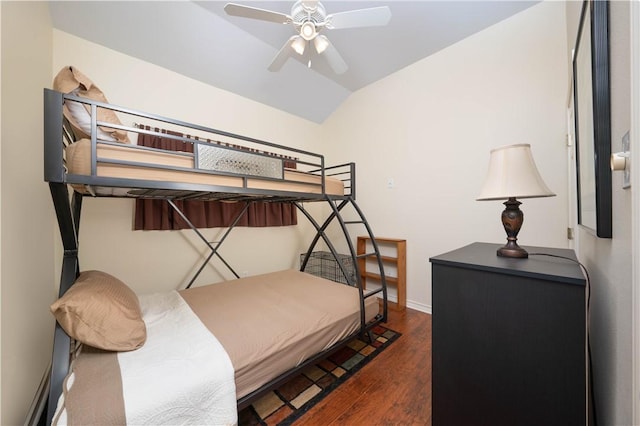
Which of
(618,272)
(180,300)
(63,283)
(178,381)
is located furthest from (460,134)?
(63,283)

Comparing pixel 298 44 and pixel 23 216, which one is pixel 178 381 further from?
pixel 298 44

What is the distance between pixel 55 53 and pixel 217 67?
1.30 m

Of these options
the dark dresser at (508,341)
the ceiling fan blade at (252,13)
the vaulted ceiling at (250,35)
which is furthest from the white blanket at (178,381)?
the vaulted ceiling at (250,35)

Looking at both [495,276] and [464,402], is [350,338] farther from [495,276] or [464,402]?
[495,276]

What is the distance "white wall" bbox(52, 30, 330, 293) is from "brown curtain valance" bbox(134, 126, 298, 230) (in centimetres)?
11

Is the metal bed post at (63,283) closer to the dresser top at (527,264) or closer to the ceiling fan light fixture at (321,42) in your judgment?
the dresser top at (527,264)

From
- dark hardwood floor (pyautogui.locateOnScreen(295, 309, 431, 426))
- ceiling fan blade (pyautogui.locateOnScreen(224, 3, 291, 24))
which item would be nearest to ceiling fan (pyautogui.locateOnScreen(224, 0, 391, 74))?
ceiling fan blade (pyautogui.locateOnScreen(224, 3, 291, 24))

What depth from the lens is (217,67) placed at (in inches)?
103

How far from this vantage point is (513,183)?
100 cm

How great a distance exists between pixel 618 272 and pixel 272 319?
1584 mm

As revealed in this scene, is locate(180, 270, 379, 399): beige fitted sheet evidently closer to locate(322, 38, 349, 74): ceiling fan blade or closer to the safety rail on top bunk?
the safety rail on top bunk

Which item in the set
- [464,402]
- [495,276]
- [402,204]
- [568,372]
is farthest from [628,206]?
[402,204]

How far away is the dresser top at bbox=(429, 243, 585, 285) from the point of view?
779 millimetres

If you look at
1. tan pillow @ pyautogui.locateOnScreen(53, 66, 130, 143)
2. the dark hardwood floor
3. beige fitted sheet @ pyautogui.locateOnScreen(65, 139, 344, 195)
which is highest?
tan pillow @ pyautogui.locateOnScreen(53, 66, 130, 143)
